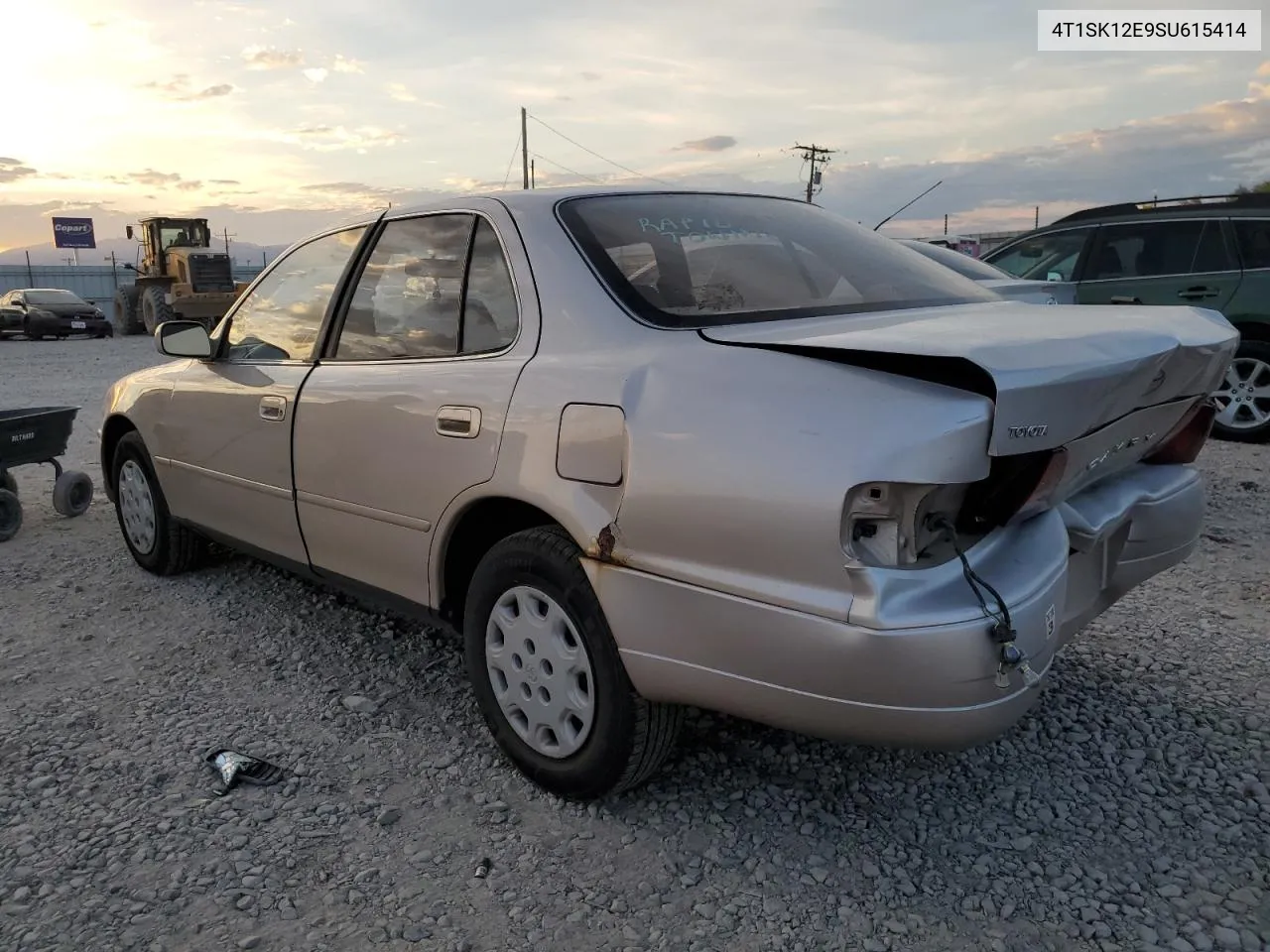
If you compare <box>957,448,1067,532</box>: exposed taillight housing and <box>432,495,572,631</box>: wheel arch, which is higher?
<box>957,448,1067,532</box>: exposed taillight housing

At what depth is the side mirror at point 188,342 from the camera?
3908 millimetres

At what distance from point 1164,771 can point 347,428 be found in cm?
264

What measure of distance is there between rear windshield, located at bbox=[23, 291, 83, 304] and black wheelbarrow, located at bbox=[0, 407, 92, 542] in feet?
75.1

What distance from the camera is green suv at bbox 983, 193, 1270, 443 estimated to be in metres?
7.46

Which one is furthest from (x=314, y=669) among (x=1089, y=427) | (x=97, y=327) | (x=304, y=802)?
(x=97, y=327)

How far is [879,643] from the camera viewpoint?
1.90 m

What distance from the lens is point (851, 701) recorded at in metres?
1.99

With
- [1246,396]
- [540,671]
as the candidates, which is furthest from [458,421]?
[1246,396]

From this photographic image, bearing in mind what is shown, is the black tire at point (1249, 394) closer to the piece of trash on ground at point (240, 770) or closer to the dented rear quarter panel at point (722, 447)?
the dented rear quarter panel at point (722, 447)

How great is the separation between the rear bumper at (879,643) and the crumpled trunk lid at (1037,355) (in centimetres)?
29

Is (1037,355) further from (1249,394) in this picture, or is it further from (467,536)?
(1249,394)

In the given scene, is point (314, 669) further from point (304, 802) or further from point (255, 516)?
point (304, 802)

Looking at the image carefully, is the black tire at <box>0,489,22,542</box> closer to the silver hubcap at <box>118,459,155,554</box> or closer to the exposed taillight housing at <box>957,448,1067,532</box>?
the silver hubcap at <box>118,459,155,554</box>

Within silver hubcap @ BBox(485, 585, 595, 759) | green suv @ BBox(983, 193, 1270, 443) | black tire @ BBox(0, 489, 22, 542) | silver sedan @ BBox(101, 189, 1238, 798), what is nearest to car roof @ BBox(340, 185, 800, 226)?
silver sedan @ BBox(101, 189, 1238, 798)
